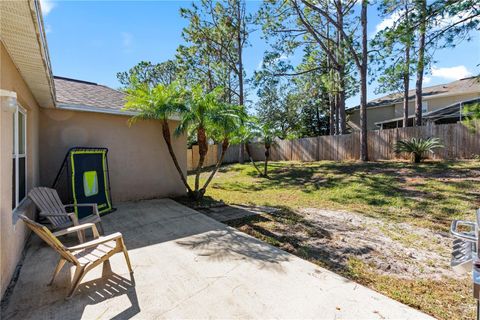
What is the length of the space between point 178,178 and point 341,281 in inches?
248

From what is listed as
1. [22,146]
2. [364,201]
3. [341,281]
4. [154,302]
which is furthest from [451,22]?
[22,146]

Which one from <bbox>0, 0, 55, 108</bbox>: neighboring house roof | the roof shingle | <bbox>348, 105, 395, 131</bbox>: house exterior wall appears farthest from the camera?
<bbox>348, 105, 395, 131</bbox>: house exterior wall

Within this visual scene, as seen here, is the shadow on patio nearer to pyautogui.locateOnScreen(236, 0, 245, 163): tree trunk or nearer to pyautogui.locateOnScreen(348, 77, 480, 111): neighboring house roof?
pyautogui.locateOnScreen(236, 0, 245, 163): tree trunk

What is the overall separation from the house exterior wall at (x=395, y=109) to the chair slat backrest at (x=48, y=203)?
83.7 ft

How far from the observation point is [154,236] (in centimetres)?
471

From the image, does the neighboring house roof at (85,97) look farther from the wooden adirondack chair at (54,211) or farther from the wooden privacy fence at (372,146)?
the wooden privacy fence at (372,146)

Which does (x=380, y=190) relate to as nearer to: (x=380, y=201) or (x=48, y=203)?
(x=380, y=201)

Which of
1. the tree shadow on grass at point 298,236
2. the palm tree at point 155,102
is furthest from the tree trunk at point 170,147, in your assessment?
the tree shadow on grass at point 298,236

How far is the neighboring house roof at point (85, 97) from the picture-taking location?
6393mm

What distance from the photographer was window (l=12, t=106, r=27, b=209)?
3.78 metres

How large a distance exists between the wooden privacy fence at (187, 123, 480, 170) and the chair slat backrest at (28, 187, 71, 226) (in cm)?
1180

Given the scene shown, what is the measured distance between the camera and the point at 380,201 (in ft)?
24.5

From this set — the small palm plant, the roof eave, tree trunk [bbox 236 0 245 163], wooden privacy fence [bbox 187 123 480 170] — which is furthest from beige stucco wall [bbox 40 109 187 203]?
the small palm plant

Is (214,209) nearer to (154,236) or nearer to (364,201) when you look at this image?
(154,236)
